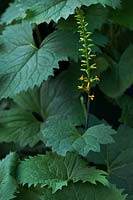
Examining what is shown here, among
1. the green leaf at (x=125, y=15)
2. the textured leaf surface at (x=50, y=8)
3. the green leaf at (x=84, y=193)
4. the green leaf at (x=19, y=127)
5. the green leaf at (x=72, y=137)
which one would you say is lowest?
the green leaf at (x=84, y=193)

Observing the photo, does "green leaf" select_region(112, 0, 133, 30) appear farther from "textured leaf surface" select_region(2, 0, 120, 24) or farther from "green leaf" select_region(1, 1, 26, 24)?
"green leaf" select_region(1, 1, 26, 24)

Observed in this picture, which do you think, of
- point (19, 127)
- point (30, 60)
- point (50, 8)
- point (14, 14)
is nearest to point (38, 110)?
point (19, 127)

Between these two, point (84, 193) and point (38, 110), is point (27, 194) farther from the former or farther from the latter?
point (38, 110)

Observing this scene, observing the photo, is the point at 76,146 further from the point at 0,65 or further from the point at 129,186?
the point at 0,65

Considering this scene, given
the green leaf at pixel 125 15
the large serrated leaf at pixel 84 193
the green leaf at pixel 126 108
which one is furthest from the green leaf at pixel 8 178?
the green leaf at pixel 125 15

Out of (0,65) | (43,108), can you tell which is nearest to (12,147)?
(43,108)

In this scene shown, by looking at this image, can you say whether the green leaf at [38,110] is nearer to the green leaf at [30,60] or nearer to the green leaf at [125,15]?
the green leaf at [30,60]

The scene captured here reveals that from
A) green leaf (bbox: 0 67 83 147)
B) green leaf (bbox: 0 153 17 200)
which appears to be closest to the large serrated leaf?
green leaf (bbox: 0 153 17 200)
